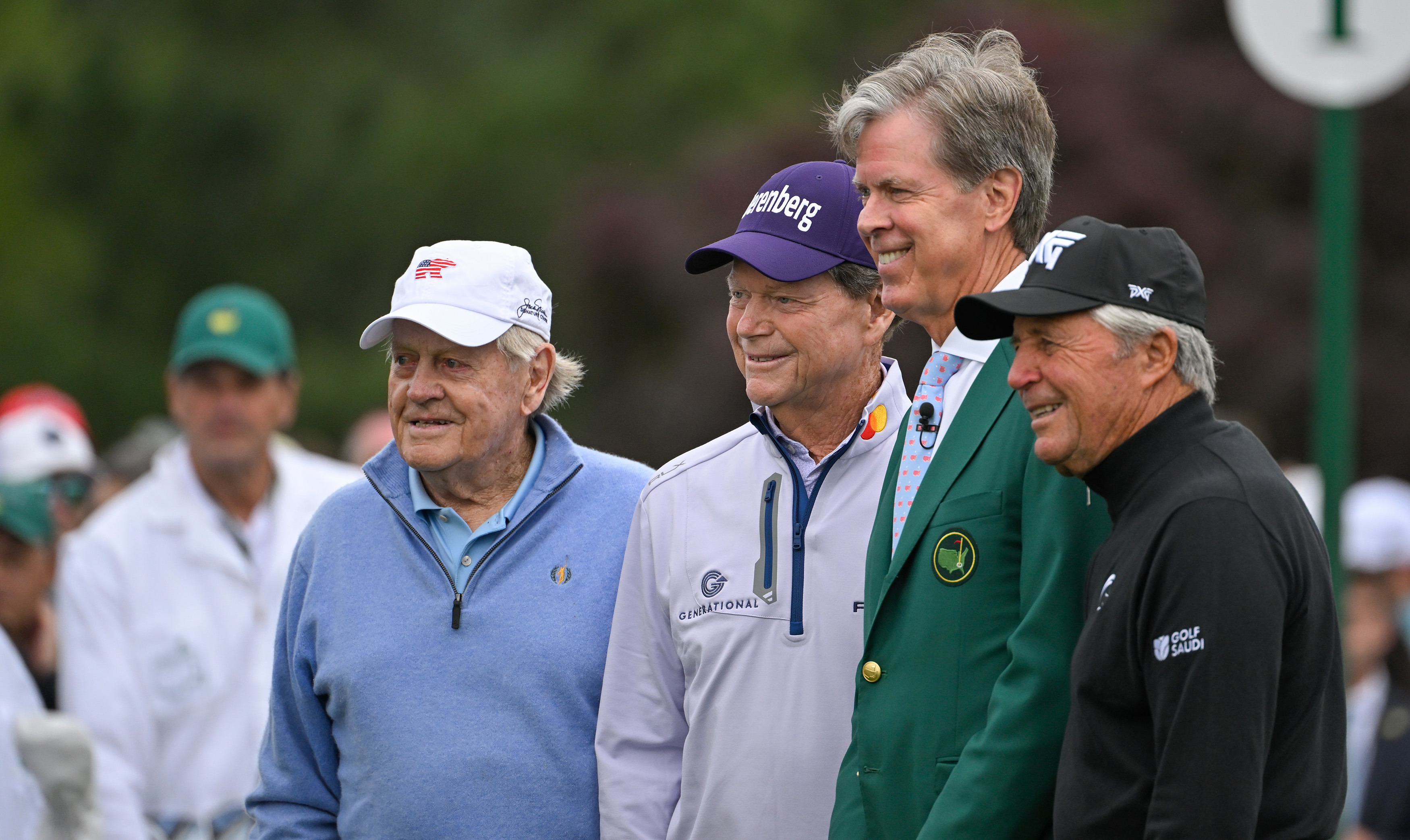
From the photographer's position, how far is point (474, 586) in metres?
3.97

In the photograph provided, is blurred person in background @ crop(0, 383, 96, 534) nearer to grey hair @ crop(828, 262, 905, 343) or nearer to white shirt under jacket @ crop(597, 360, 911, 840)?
white shirt under jacket @ crop(597, 360, 911, 840)

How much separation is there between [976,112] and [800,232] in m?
0.54

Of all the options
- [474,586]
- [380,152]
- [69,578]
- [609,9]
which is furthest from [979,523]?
[609,9]

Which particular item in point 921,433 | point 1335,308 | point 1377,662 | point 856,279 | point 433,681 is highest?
point 1335,308

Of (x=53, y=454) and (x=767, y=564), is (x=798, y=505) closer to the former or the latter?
(x=767, y=564)

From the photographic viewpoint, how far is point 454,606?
3.94m

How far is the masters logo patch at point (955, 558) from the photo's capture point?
3252 millimetres

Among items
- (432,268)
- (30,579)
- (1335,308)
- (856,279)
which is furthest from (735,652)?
(30,579)

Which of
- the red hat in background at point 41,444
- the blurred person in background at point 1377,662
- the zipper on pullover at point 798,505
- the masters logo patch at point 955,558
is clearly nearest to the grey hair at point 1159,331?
the masters logo patch at point 955,558

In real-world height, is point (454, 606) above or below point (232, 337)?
below

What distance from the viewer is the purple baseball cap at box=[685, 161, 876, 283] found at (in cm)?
385

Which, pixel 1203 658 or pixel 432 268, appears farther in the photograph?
pixel 432 268

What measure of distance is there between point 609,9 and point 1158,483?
25390 millimetres

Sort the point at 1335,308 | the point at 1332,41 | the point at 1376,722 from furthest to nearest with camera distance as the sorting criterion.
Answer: the point at 1376,722, the point at 1335,308, the point at 1332,41
